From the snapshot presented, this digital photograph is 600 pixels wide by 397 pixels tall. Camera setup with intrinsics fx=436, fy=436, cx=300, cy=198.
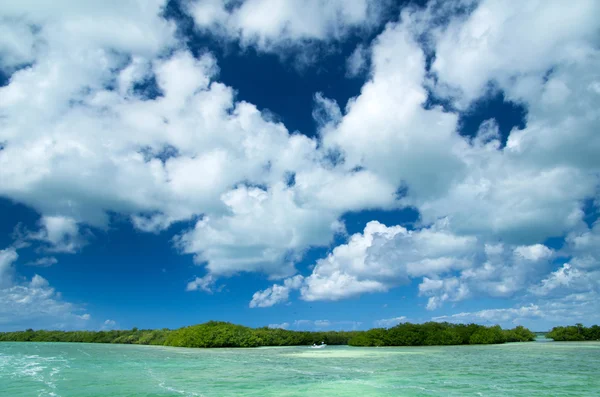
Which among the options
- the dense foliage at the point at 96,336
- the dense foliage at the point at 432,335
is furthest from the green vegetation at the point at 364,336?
the dense foliage at the point at 96,336

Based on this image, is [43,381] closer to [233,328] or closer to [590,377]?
[590,377]

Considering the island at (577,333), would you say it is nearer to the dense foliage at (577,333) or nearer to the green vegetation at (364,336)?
the dense foliage at (577,333)

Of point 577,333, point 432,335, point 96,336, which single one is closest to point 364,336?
point 432,335

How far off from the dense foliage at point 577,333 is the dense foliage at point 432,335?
16619 millimetres

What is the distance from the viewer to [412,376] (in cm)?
3186

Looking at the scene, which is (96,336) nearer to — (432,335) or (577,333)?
(432,335)

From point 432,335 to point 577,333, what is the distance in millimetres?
36119

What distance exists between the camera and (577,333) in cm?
10081

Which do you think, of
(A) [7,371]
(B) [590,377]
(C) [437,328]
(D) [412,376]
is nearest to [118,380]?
(A) [7,371]

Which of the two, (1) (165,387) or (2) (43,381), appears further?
(2) (43,381)

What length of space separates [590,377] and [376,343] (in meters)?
68.6

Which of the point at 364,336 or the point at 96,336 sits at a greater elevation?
the point at 96,336

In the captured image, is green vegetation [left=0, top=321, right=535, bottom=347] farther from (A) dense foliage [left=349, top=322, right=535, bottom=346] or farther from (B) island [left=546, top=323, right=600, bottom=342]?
(B) island [left=546, top=323, right=600, bottom=342]

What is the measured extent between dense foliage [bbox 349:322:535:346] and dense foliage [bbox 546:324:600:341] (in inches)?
654
